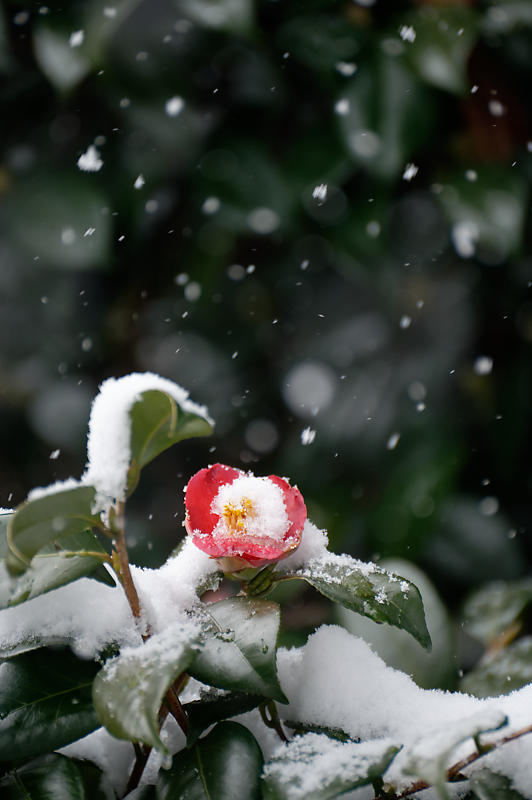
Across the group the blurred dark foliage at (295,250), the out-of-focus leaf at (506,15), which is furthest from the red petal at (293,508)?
the out-of-focus leaf at (506,15)

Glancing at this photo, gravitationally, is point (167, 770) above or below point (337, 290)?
above

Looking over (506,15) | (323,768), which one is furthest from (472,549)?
(323,768)

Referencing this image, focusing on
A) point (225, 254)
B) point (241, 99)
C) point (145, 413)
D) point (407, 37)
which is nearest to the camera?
point (145, 413)

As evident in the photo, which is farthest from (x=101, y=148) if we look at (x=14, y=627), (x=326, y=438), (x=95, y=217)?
(x=14, y=627)

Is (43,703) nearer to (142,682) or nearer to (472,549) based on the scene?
(142,682)

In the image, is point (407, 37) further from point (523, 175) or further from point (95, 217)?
point (95, 217)

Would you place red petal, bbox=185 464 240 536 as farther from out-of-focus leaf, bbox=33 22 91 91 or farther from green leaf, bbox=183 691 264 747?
out-of-focus leaf, bbox=33 22 91 91

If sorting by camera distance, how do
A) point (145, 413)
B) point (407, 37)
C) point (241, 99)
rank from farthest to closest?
1. point (241, 99)
2. point (407, 37)
3. point (145, 413)
